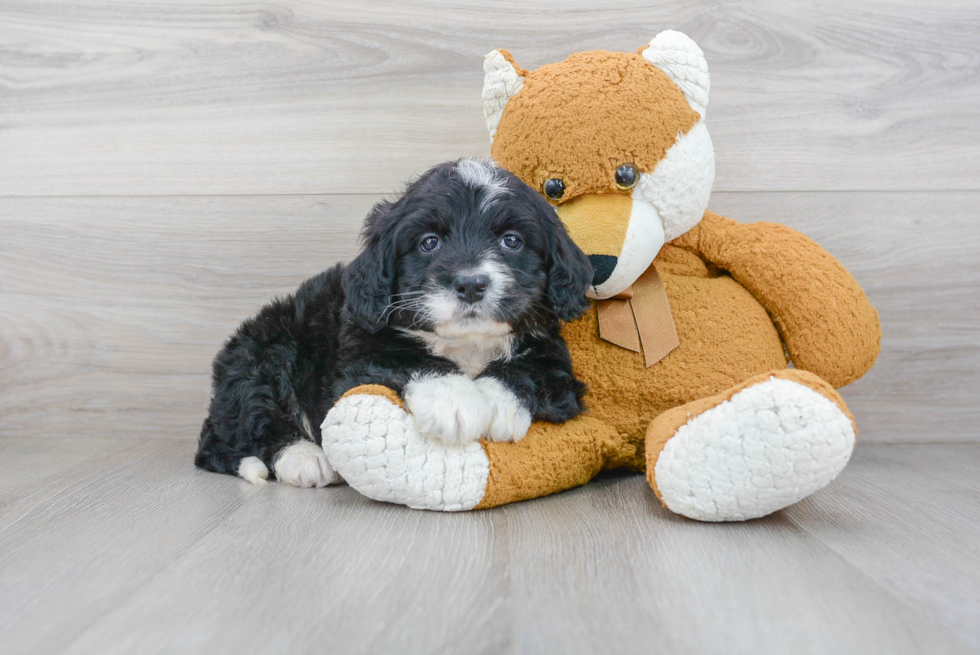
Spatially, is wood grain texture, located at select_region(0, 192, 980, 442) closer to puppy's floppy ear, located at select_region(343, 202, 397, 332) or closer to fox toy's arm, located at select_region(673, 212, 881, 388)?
fox toy's arm, located at select_region(673, 212, 881, 388)

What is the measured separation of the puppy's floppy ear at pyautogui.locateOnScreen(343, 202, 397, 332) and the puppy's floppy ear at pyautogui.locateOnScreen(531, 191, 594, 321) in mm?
326

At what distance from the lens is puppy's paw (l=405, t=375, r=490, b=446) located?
1430 millimetres

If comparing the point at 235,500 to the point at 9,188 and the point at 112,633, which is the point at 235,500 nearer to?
the point at 112,633

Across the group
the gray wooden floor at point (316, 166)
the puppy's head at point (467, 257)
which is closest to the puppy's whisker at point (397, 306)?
the puppy's head at point (467, 257)

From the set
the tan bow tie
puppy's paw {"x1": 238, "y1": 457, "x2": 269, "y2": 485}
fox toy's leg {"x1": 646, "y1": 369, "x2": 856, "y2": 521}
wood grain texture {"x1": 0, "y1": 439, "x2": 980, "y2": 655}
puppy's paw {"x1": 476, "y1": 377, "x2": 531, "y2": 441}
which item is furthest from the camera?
puppy's paw {"x1": 238, "y1": 457, "x2": 269, "y2": 485}

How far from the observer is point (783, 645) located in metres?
0.94

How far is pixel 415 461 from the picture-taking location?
147 cm

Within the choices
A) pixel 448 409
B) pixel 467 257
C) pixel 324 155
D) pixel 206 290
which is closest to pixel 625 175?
pixel 467 257

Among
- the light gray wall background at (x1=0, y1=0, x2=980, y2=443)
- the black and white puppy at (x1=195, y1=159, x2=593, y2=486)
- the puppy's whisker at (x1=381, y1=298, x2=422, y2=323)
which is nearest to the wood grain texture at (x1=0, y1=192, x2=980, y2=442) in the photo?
the light gray wall background at (x1=0, y1=0, x2=980, y2=443)

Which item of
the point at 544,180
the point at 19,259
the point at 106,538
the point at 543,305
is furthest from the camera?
the point at 19,259

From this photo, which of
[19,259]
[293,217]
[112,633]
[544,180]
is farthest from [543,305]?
[19,259]

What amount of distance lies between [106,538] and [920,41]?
261cm

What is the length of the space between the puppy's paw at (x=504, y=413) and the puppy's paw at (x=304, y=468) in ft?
1.66

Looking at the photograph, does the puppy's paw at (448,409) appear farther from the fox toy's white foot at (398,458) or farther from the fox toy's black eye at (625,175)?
the fox toy's black eye at (625,175)
